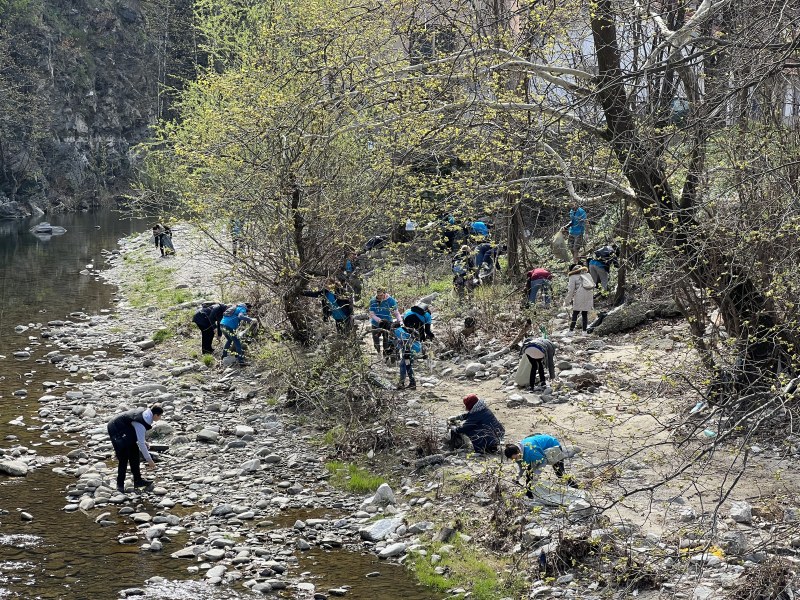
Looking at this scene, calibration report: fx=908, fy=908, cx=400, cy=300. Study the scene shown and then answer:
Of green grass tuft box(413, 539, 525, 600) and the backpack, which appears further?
the backpack

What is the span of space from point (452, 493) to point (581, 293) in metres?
7.29

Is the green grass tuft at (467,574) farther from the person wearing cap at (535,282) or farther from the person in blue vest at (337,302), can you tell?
the person wearing cap at (535,282)

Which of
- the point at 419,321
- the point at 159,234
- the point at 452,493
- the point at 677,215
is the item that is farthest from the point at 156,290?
the point at 677,215

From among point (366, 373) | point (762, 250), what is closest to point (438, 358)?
point (366, 373)

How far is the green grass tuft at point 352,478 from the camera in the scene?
42.1 ft

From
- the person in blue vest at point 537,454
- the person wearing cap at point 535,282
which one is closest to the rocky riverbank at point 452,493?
the person in blue vest at point 537,454

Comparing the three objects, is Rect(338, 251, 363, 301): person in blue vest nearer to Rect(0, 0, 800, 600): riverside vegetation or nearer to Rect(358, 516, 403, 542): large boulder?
Rect(0, 0, 800, 600): riverside vegetation

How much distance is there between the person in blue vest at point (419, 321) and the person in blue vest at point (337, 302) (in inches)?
46.4

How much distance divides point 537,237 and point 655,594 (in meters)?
18.5

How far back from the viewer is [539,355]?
1527cm

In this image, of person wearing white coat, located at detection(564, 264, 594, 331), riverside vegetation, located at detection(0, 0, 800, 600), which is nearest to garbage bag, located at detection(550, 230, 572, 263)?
riverside vegetation, located at detection(0, 0, 800, 600)

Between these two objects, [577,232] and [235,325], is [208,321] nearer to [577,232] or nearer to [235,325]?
[235,325]

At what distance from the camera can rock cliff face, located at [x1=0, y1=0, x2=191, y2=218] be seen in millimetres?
61719

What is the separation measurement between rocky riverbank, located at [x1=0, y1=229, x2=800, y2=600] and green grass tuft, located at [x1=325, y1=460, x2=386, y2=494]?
6.6 inches
